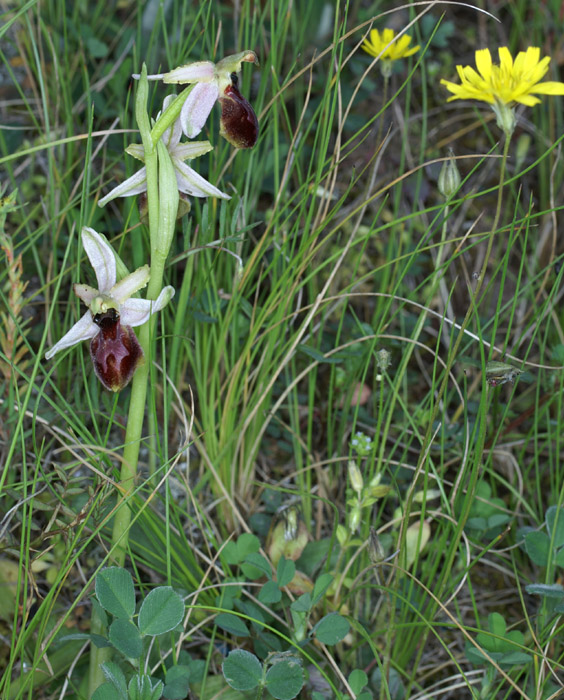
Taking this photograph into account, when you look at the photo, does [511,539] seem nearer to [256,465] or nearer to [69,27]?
[256,465]

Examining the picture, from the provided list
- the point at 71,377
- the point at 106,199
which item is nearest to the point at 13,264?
the point at 106,199

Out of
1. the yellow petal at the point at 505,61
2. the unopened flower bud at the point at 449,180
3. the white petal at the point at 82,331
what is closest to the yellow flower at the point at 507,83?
the yellow petal at the point at 505,61

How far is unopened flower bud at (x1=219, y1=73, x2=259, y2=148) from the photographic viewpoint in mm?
1154

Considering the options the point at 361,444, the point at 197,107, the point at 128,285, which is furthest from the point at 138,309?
the point at 361,444

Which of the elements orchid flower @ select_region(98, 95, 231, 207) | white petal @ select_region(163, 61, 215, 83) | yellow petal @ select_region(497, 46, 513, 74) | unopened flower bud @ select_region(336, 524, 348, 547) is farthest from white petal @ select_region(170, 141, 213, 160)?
unopened flower bud @ select_region(336, 524, 348, 547)

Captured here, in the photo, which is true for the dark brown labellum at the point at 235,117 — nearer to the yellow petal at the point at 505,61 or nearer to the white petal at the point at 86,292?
the white petal at the point at 86,292

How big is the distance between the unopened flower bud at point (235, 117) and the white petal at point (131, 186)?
15cm

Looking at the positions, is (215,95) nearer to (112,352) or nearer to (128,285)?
(128,285)

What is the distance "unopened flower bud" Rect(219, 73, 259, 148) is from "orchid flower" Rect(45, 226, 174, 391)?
26 cm

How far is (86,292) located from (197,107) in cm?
34

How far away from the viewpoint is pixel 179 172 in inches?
47.8

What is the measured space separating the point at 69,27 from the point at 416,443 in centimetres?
153

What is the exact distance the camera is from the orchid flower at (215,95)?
1121 millimetres

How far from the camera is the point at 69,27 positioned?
210cm
